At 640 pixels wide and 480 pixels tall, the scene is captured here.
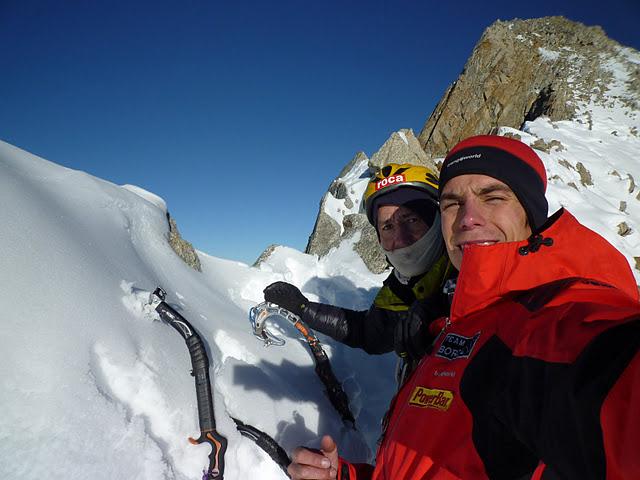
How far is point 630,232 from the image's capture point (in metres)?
10.5

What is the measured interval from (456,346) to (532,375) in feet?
1.52

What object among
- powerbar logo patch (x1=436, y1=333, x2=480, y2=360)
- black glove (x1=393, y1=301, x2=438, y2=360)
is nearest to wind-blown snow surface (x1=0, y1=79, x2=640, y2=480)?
black glove (x1=393, y1=301, x2=438, y2=360)

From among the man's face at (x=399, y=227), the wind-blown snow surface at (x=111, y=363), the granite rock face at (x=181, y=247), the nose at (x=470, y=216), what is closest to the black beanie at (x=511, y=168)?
the nose at (x=470, y=216)

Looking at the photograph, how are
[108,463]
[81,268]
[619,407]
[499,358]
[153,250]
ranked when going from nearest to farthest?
[619,407] → [499,358] → [108,463] → [81,268] → [153,250]

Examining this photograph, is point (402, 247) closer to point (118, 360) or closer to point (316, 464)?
point (316, 464)

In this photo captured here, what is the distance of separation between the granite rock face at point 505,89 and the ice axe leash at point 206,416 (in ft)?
82.2

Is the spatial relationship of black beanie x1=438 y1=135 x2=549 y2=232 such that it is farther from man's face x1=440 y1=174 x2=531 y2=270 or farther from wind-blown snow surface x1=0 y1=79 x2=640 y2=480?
wind-blown snow surface x1=0 y1=79 x2=640 y2=480

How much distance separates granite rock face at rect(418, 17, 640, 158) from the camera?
2485cm

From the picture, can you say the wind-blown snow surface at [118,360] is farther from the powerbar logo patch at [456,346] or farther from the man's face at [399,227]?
the man's face at [399,227]

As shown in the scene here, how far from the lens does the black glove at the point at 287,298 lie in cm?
415

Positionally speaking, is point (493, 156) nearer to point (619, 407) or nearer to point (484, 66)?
point (619, 407)

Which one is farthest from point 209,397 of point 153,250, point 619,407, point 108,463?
point 153,250

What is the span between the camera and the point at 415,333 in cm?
212

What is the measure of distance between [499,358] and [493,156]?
118 cm
